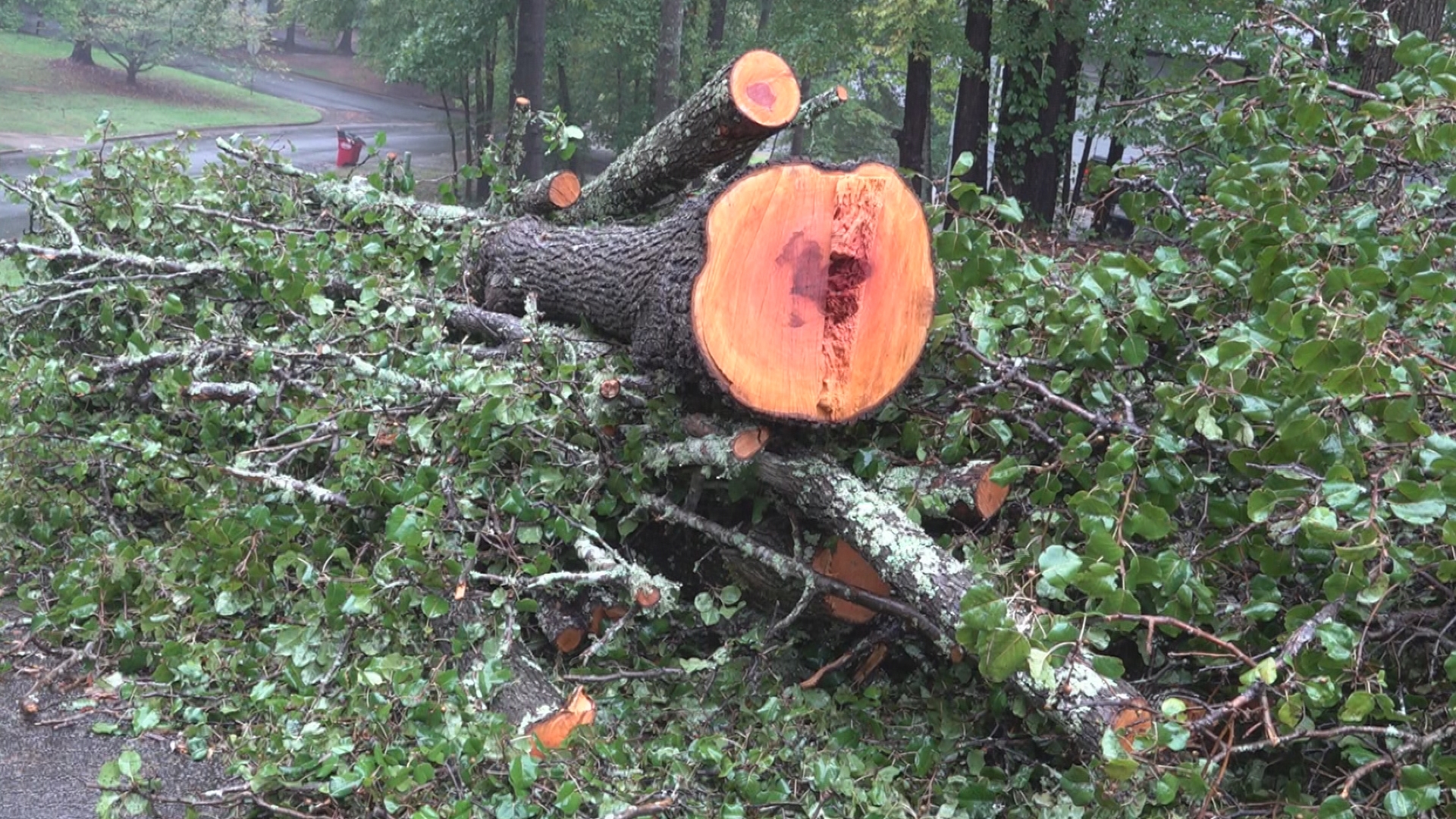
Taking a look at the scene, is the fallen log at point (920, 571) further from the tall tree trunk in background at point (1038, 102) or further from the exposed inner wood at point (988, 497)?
the tall tree trunk in background at point (1038, 102)

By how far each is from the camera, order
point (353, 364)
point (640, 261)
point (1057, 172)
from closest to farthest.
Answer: point (640, 261) < point (353, 364) < point (1057, 172)

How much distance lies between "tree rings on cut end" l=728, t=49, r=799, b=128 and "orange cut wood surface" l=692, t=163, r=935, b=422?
87cm

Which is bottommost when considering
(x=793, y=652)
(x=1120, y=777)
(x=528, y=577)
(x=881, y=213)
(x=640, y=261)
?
(x=793, y=652)

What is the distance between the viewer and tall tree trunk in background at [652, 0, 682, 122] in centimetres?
1092

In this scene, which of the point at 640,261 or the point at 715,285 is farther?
the point at 640,261

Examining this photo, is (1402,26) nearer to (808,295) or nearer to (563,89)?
(808,295)

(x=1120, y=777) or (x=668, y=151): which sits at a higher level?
(x=668, y=151)

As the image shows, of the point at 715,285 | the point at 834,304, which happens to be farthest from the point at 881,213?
the point at 715,285

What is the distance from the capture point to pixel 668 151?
4.16 m

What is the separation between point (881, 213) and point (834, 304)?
0.29 m

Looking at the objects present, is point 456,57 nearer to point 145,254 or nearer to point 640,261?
point 145,254

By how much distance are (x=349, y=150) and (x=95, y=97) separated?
8.40 ft

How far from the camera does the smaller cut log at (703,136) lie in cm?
359

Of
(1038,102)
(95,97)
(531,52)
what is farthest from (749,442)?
(1038,102)
